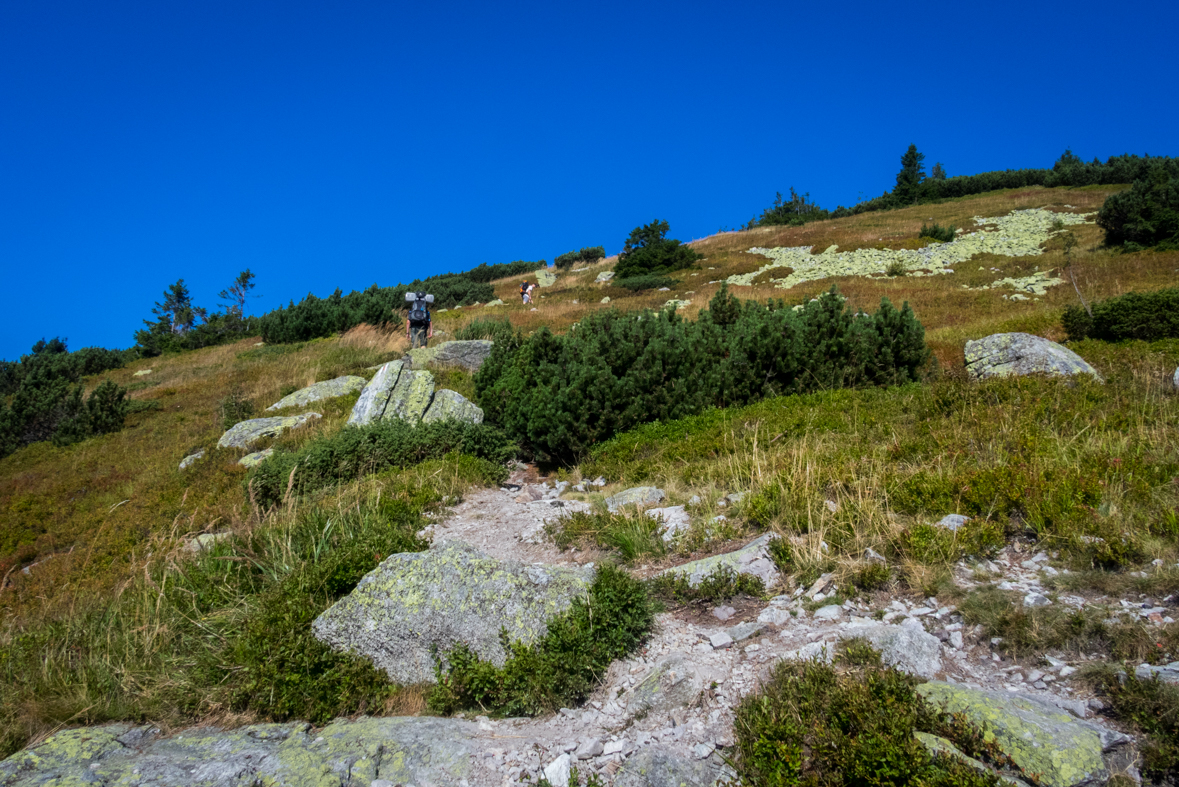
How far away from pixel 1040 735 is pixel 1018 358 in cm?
1057

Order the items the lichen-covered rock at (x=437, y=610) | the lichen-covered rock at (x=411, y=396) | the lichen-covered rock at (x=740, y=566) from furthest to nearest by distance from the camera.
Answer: the lichen-covered rock at (x=411, y=396)
the lichen-covered rock at (x=740, y=566)
the lichen-covered rock at (x=437, y=610)

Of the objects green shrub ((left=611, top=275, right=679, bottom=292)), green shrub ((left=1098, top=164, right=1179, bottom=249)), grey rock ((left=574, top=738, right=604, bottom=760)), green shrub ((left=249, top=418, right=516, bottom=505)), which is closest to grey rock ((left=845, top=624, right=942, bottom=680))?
grey rock ((left=574, top=738, right=604, bottom=760))

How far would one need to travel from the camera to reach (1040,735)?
2.64 metres

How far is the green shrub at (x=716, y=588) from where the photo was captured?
4566 mm

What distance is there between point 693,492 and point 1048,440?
3.56 metres

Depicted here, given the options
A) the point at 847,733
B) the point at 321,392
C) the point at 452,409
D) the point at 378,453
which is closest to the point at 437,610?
the point at 847,733

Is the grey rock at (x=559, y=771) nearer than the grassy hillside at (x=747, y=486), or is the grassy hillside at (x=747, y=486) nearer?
the grey rock at (x=559, y=771)

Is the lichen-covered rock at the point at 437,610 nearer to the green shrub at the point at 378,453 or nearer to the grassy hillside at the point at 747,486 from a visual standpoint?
the grassy hillside at the point at 747,486

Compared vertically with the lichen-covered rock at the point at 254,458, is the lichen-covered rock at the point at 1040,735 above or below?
below

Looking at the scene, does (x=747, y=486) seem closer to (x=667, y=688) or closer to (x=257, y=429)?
(x=667, y=688)

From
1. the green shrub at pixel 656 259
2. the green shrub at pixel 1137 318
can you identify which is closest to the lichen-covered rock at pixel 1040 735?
the green shrub at pixel 1137 318

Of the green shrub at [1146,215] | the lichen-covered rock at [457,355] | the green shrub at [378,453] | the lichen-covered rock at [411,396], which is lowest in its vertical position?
the green shrub at [378,453]

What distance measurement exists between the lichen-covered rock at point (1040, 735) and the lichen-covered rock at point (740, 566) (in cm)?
181

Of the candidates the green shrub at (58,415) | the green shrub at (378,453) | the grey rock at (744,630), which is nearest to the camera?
the grey rock at (744,630)
